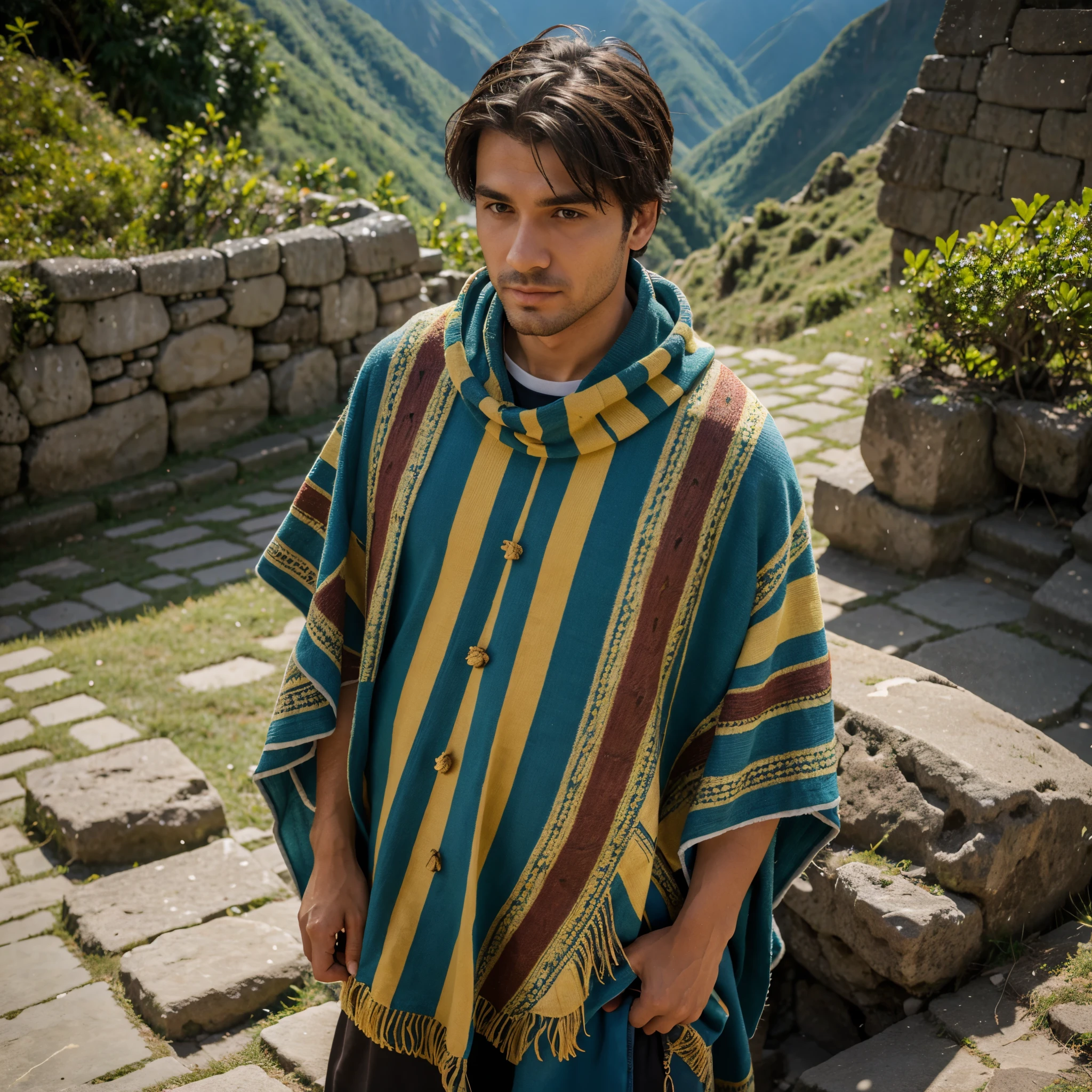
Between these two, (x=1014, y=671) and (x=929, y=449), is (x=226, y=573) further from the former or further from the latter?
(x=1014, y=671)

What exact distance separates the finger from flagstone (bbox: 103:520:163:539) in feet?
15.9

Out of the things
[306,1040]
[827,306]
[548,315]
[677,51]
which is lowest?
[306,1040]

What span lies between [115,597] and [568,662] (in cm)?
436

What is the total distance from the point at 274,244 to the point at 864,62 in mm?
65250

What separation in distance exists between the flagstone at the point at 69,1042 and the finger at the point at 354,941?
1177mm

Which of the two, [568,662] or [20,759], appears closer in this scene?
[568,662]

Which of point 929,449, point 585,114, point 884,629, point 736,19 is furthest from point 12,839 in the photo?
point 736,19

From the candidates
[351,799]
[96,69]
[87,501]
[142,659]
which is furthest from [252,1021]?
[96,69]

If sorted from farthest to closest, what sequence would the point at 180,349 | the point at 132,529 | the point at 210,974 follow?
the point at 180,349 → the point at 132,529 → the point at 210,974

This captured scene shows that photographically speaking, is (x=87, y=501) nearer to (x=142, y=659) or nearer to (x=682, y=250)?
(x=142, y=659)

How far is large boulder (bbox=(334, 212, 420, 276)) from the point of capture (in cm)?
750

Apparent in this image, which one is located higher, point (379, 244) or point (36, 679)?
point (379, 244)

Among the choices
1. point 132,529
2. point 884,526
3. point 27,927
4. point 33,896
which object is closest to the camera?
point 27,927

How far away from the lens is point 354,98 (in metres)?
51.1
